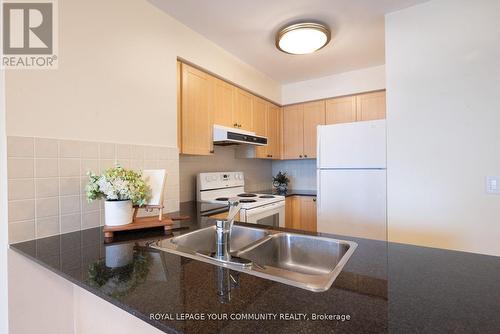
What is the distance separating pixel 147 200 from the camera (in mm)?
1420

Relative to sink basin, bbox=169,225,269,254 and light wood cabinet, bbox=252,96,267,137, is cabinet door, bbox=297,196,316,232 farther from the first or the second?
sink basin, bbox=169,225,269,254

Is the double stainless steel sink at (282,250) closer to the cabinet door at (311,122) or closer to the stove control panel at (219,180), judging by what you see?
the stove control panel at (219,180)

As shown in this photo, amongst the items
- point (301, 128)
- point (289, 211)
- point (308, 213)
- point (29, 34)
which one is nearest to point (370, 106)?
point (301, 128)

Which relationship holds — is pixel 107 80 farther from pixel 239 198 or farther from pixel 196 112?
pixel 239 198

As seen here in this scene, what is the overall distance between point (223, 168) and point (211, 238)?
5.34 ft

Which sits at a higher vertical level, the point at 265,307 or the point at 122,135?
the point at 122,135

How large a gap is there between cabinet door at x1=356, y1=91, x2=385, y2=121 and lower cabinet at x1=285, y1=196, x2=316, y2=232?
122cm

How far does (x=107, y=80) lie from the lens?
4.80 feet

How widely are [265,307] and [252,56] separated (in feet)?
8.42

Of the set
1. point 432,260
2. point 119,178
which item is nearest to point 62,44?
point 119,178

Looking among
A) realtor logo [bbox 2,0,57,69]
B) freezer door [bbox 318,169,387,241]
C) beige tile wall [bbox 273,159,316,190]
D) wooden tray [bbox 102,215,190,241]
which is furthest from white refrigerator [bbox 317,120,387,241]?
realtor logo [bbox 2,0,57,69]

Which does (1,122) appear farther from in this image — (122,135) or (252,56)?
(252,56)

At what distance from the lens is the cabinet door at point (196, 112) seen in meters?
2.09

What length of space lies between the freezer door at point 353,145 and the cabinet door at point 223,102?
969mm
